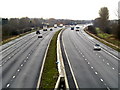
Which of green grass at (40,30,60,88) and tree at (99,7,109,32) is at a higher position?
tree at (99,7,109,32)

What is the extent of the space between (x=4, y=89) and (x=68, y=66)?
10017 mm

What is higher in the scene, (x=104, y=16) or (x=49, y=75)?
(x=104, y=16)

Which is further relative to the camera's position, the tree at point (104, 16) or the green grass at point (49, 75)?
the tree at point (104, 16)

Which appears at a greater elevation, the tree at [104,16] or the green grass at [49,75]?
the tree at [104,16]

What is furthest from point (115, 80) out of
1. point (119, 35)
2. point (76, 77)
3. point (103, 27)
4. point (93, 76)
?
point (103, 27)

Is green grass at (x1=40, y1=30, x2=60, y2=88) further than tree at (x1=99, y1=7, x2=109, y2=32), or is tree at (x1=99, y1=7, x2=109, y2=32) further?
tree at (x1=99, y1=7, x2=109, y2=32)

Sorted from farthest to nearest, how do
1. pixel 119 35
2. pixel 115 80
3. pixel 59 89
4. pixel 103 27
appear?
pixel 103 27 < pixel 119 35 < pixel 115 80 < pixel 59 89

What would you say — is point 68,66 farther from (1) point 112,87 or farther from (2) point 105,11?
(2) point 105,11

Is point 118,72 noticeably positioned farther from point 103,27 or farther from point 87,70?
point 103,27

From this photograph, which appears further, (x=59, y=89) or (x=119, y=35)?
(x=119, y=35)

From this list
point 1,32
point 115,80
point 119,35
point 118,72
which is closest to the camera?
point 115,80

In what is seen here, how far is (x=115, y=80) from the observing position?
20.4 m

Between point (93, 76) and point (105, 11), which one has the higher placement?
point (105, 11)

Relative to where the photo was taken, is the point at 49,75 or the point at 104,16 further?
the point at 104,16
